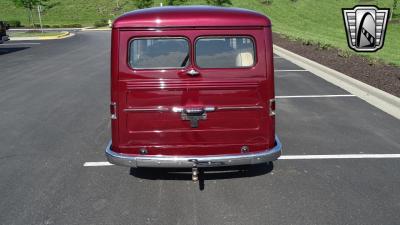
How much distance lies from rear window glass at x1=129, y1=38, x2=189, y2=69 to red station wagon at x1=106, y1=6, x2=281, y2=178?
13 millimetres

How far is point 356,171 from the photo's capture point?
18.8ft

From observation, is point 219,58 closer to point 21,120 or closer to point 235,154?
point 235,154

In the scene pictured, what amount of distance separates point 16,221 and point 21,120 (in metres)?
4.61

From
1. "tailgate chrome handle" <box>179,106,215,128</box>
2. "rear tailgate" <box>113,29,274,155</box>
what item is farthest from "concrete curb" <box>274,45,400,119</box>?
"tailgate chrome handle" <box>179,106,215,128</box>

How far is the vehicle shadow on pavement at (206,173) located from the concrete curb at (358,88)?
14.6ft

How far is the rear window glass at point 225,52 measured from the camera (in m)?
4.86

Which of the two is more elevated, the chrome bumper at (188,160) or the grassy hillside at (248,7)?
the grassy hillside at (248,7)

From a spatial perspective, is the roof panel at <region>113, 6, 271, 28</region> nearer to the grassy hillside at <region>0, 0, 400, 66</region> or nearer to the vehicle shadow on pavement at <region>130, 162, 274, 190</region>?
the vehicle shadow on pavement at <region>130, 162, 274, 190</region>

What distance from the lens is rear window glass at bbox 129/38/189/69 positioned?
15.8 ft

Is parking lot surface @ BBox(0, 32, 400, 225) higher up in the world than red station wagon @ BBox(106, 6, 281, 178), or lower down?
lower down

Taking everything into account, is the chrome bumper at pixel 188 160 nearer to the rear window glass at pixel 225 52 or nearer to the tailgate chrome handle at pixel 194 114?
the tailgate chrome handle at pixel 194 114

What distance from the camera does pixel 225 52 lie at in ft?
16.0

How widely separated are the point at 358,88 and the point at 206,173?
7.10 meters

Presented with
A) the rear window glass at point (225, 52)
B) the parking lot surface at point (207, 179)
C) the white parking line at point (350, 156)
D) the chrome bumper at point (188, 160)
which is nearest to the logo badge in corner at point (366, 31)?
the parking lot surface at point (207, 179)
